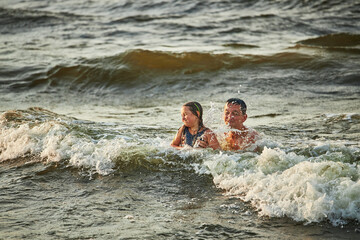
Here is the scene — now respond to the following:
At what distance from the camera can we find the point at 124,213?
14.5 ft

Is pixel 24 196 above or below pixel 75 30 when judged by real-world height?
below

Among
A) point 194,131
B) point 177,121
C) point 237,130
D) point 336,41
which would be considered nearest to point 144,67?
point 177,121

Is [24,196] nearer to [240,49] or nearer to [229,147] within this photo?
[229,147]

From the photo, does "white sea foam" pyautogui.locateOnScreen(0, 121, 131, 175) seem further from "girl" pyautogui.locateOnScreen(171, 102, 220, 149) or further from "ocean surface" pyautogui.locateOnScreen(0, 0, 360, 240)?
"girl" pyautogui.locateOnScreen(171, 102, 220, 149)

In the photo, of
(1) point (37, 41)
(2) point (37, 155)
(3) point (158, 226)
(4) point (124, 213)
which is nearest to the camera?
(3) point (158, 226)

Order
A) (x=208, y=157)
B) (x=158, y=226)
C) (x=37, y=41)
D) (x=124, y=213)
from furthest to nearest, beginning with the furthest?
1. (x=37, y=41)
2. (x=208, y=157)
3. (x=124, y=213)
4. (x=158, y=226)

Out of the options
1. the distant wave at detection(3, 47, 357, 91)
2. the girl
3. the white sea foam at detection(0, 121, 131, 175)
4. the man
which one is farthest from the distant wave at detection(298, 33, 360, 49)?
the white sea foam at detection(0, 121, 131, 175)

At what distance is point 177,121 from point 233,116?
282cm

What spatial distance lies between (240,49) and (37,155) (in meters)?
10.8

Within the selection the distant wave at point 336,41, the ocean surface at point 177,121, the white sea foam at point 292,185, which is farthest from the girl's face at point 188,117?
the distant wave at point 336,41

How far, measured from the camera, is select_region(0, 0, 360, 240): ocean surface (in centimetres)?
425

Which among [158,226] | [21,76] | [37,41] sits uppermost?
[37,41]

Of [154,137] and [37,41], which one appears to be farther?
[37,41]

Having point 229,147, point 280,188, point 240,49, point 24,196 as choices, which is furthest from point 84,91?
point 280,188
